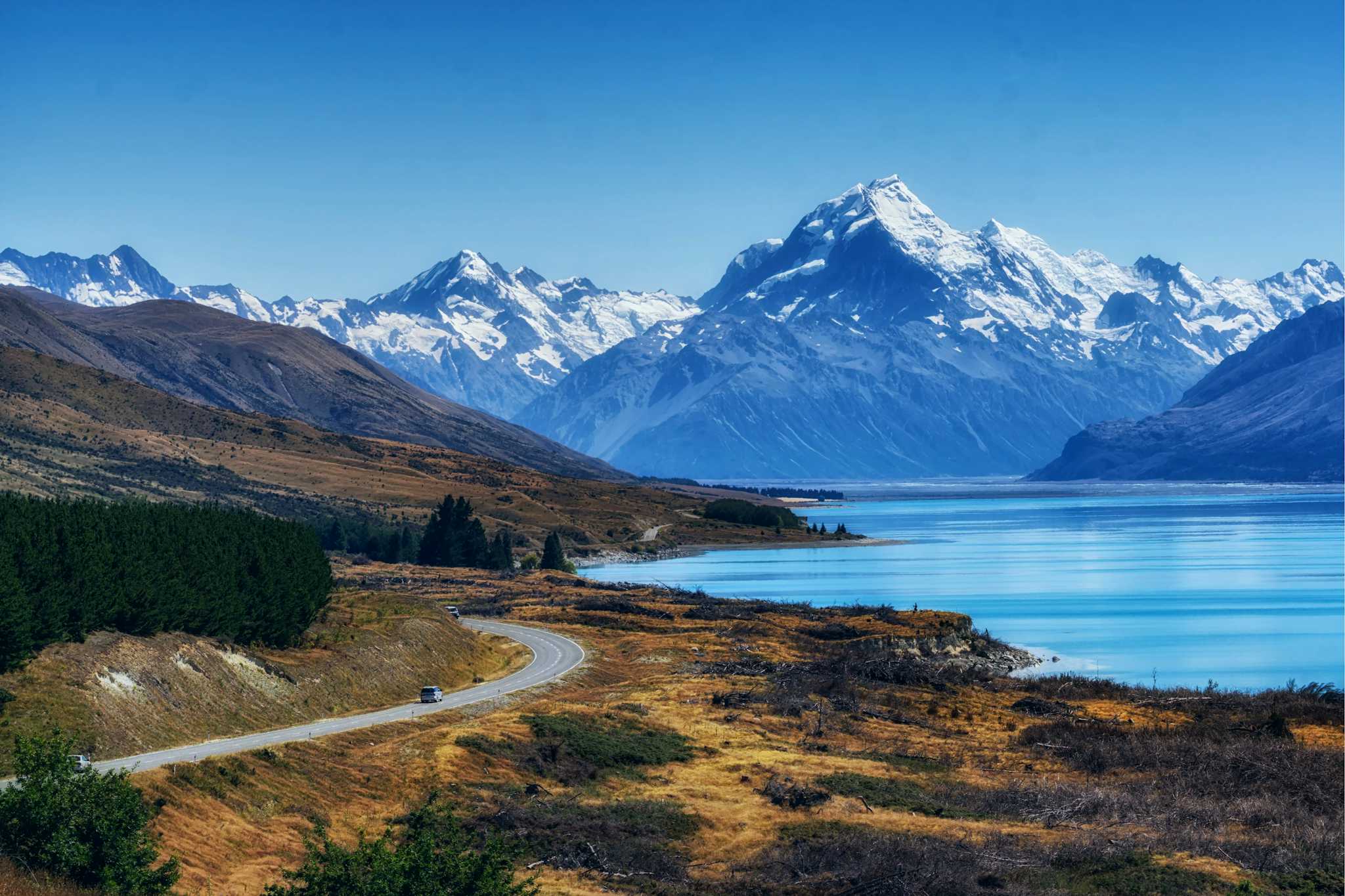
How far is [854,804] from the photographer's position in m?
48.2

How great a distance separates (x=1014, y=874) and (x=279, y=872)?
20100mm

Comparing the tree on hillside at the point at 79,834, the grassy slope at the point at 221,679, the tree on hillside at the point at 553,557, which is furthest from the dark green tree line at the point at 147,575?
the tree on hillside at the point at 553,557

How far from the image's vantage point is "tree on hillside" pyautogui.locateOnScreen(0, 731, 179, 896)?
106 ft

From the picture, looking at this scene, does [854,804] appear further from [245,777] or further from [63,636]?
[63,636]

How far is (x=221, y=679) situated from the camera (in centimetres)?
5594

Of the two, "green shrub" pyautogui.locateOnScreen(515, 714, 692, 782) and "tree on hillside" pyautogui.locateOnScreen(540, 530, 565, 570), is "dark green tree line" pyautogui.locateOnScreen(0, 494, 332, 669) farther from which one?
"tree on hillside" pyautogui.locateOnScreen(540, 530, 565, 570)

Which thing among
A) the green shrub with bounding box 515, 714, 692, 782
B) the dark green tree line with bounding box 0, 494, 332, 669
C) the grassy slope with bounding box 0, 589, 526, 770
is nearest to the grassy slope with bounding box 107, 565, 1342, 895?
the green shrub with bounding box 515, 714, 692, 782

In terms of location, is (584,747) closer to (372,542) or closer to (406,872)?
(406,872)

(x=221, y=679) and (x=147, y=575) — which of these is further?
(x=147, y=575)

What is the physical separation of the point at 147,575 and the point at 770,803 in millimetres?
26496

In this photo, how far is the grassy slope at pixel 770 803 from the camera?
3966 centimetres

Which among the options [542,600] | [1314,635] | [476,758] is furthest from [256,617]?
[1314,635]

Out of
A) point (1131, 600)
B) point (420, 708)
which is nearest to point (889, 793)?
point (420, 708)

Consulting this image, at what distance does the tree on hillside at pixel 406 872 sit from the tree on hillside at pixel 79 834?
3.13 m
